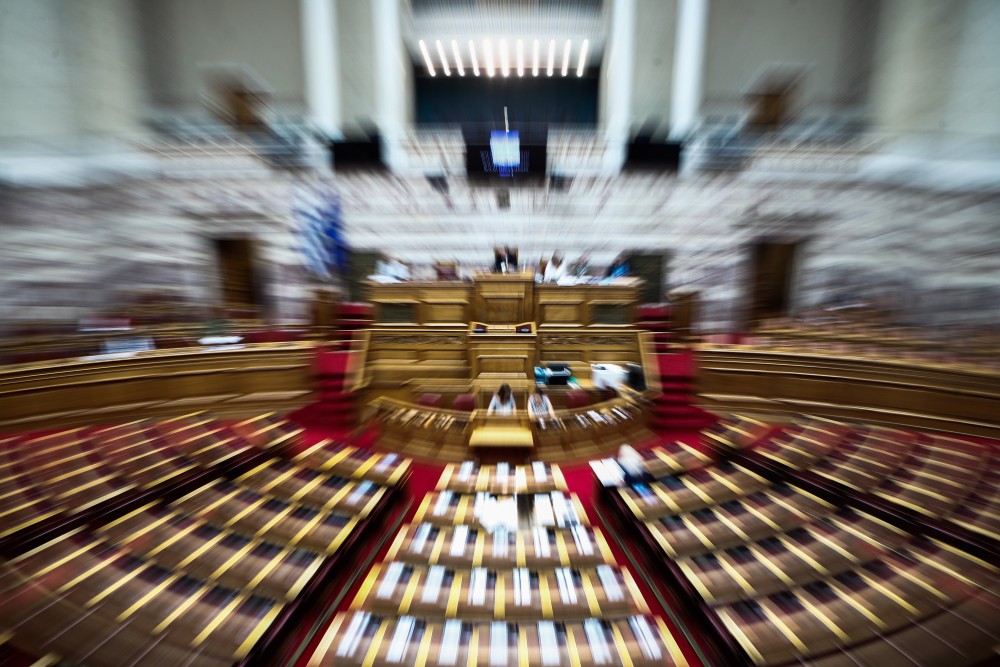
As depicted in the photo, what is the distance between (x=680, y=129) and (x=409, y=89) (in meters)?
4.13

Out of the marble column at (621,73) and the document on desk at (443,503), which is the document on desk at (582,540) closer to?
the document on desk at (443,503)

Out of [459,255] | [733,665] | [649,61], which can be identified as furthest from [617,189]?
[733,665]

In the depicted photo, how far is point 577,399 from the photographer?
230cm

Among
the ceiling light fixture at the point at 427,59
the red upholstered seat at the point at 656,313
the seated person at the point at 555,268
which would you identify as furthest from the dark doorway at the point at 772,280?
the ceiling light fixture at the point at 427,59

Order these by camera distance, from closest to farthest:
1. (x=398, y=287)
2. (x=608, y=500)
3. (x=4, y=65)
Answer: (x=608, y=500)
(x=4, y=65)
(x=398, y=287)

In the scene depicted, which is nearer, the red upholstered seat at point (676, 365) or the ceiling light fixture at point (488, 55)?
the red upholstered seat at point (676, 365)

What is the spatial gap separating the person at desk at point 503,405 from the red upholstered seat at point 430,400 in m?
0.39

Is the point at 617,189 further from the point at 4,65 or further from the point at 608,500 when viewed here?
the point at 4,65

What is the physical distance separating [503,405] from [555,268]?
2.57m

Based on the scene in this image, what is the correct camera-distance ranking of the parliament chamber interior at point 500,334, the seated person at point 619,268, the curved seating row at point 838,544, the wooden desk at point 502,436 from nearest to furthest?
the curved seating row at point 838,544
the parliament chamber interior at point 500,334
the wooden desk at point 502,436
the seated person at point 619,268

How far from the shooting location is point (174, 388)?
7.74 feet

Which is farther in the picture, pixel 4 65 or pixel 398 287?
pixel 398 287

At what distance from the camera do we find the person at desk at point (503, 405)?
6.74ft

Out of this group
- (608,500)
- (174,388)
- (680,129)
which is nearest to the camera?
(608,500)
